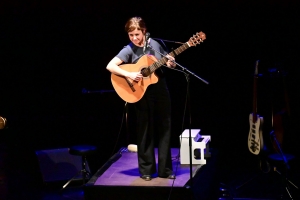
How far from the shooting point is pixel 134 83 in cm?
517

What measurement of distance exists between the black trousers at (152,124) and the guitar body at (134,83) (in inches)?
3.1

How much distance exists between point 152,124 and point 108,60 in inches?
109

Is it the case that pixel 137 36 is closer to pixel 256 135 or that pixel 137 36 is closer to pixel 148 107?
pixel 148 107

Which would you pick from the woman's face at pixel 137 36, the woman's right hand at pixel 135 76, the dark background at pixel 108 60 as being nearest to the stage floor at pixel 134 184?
the woman's right hand at pixel 135 76

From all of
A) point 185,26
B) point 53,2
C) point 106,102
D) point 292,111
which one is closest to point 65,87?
point 106,102

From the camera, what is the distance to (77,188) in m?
6.98

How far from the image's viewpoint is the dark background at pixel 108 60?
7.33 m

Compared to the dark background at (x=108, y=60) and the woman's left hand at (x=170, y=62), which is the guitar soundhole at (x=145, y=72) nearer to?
the woman's left hand at (x=170, y=62)

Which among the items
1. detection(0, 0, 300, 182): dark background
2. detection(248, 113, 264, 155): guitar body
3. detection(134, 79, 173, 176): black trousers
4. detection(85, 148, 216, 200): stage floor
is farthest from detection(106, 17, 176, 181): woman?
detection(0, 0, 300, 182): dark background

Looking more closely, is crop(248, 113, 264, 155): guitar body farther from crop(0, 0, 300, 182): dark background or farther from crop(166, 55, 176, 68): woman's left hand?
crop(166, 55, 176, 68): woman's left hand

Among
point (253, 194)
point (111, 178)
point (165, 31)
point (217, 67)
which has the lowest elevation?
point (253, 194)

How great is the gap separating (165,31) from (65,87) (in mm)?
1722

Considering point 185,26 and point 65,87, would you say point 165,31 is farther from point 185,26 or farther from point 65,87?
point 65,87

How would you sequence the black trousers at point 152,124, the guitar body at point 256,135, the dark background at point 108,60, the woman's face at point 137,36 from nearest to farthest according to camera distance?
the woman's face at point 137,36
the black trousers at point 152,124
the guitar body at point 256,135
the dark background at point 108,60
